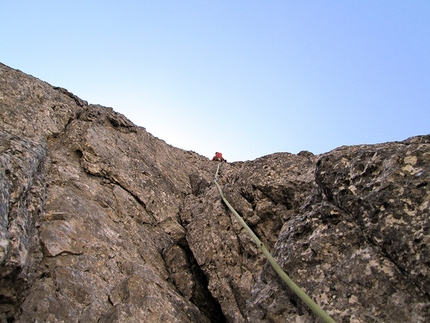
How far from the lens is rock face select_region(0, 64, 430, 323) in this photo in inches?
168

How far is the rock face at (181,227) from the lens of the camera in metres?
4.27

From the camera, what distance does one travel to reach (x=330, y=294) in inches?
171

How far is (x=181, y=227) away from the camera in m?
10.8

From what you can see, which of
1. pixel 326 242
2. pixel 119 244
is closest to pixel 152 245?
pixel 119 244

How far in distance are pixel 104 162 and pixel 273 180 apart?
5.45 meters

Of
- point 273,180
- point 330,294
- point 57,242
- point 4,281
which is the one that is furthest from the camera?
point 273,180

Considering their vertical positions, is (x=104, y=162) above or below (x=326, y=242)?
above

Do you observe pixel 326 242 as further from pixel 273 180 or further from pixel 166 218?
pixel 166 218

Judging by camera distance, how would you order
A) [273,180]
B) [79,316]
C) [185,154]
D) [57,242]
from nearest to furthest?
[79,316], [57,242], [273,180], [185,154]

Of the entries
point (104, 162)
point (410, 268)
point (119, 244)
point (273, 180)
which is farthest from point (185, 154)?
point (410, 268)

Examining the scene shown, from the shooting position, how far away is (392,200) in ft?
14.4

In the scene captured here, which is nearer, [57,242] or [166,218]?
[57,242]

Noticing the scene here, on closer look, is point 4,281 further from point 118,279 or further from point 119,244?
point 119,244

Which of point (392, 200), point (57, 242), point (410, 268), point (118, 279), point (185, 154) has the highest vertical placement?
point (185, 154)
